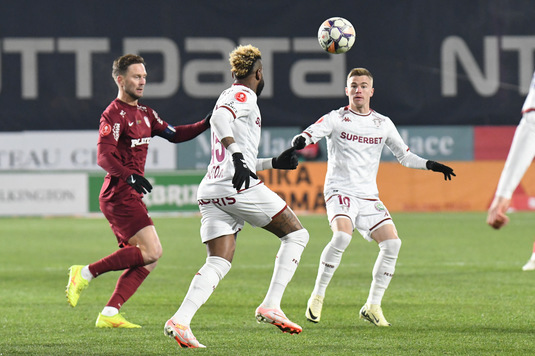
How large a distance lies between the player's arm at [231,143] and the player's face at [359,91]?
1.81 meters

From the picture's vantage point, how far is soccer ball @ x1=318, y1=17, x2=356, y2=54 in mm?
8078

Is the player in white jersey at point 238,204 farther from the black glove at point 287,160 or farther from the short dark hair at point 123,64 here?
the short dark hair at point 123,64

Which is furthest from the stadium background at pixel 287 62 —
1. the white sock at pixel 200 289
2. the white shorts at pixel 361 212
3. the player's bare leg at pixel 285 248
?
the white sock at pixel 200 289

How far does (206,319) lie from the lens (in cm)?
692

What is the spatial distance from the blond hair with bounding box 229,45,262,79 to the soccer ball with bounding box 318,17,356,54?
2.52 meters

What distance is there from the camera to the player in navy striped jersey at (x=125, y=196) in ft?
20.7

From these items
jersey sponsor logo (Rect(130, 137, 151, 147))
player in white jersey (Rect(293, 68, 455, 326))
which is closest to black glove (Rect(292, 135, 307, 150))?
player in white jersey (Rect(293, 68, 455, 326))

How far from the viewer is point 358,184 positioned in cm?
691

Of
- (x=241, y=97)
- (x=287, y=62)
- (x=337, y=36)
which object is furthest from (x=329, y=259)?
(x=287, y=62)

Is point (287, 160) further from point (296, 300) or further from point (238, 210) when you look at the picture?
point (296, 300)

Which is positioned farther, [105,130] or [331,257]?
[331,257]

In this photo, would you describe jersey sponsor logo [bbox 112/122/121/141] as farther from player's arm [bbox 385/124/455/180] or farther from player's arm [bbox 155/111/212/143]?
player's arm [bbox 385/124/455/180]

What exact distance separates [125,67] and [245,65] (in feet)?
4.14

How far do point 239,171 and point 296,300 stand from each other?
313 cm
